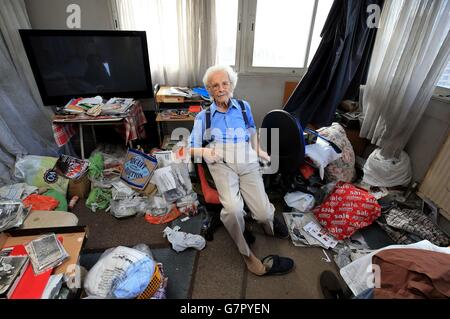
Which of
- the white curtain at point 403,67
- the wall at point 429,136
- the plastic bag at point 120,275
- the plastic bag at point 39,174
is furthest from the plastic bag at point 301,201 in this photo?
the plastic bag at point 39,174

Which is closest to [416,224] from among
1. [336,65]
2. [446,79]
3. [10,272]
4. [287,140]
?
[287,140]

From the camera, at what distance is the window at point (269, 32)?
220 centimetres

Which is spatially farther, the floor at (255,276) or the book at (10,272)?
the floor at (255,276)

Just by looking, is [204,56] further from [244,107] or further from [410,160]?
[410,160]

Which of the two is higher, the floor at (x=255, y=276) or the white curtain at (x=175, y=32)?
the white curtain at (x=175, y=32)

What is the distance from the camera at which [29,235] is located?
114 centimetres

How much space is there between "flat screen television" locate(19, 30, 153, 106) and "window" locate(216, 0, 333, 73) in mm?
856

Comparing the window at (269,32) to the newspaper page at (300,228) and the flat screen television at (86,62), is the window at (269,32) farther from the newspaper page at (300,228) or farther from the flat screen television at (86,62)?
the newspaper page at (300,228)

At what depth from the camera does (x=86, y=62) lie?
1951 mm

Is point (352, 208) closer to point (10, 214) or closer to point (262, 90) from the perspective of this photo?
point (262, 90)

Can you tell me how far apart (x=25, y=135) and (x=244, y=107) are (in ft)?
6.34

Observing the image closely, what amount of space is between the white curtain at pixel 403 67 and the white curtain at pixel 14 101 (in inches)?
116

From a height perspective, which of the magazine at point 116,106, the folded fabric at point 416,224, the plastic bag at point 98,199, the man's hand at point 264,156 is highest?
the magazine at point 116,106
